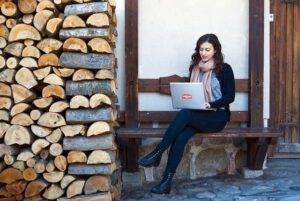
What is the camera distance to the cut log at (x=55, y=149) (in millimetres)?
4805

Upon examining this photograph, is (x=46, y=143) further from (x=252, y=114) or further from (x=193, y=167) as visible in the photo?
(x=252, y=114)

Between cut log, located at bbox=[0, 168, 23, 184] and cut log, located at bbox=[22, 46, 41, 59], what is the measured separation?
41.0 inches

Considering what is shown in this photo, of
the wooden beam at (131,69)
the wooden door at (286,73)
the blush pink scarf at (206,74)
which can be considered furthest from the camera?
the wooden door at (286,73)

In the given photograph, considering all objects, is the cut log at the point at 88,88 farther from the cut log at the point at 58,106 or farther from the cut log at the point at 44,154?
the cut log at the point at 44,154

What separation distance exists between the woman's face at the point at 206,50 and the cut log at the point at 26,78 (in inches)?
67.2

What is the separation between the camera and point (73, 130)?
4785 mm

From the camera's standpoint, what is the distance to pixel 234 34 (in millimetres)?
5855

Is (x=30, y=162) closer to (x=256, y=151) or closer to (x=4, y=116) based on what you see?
(x=4, y=116)

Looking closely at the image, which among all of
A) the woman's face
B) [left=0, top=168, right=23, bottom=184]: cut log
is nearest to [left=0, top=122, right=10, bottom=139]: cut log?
[left=0, top=168, right=23, bottom=184]: cut log

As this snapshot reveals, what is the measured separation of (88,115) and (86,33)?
2.41ft

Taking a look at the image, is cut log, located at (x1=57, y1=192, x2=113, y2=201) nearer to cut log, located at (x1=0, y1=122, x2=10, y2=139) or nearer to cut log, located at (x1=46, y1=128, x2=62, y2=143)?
cut log, located at (x1=46, y1=128, x2=62, y2=143)

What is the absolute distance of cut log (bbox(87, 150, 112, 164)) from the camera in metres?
4.77

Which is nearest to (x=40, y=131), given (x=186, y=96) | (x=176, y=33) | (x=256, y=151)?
(x=186, y=96)

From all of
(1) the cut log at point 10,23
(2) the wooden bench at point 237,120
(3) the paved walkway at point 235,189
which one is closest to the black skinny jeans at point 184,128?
(2) the wooden bench at point 237,120
